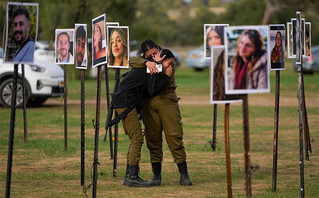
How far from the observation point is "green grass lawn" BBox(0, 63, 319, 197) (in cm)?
918

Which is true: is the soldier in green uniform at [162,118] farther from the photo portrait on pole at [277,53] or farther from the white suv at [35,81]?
the white suv at [35,81]

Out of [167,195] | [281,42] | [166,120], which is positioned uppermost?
[281,42]

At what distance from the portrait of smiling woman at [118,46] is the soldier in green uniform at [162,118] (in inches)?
38.6

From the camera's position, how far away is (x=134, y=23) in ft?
125

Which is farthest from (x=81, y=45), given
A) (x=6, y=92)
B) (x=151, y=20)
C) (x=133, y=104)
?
(x=151, y=20)

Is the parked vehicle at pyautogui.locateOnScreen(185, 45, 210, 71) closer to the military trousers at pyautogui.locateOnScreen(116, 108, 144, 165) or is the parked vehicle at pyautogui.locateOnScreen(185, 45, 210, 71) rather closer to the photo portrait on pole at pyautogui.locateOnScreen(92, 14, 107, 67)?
the military trousers at pyautogui.locateOnScreen(116, 108, 144, 165)

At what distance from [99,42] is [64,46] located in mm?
4037

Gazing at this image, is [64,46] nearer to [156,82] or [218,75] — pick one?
[156,82]

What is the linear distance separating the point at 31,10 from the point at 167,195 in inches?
110

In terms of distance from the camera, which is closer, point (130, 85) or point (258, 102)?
point (130, 85)

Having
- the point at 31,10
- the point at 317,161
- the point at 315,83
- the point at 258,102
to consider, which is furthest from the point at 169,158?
the point at 315,83

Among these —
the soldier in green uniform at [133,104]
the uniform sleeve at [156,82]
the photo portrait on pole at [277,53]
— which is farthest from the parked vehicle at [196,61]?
the uniform sleeve at [156,82]

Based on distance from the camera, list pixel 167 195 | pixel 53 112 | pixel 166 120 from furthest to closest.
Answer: pixel 53 112 → pixel 166 120 → pixel 167 195

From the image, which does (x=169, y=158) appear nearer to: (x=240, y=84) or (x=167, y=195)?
(x=167, y=195)
